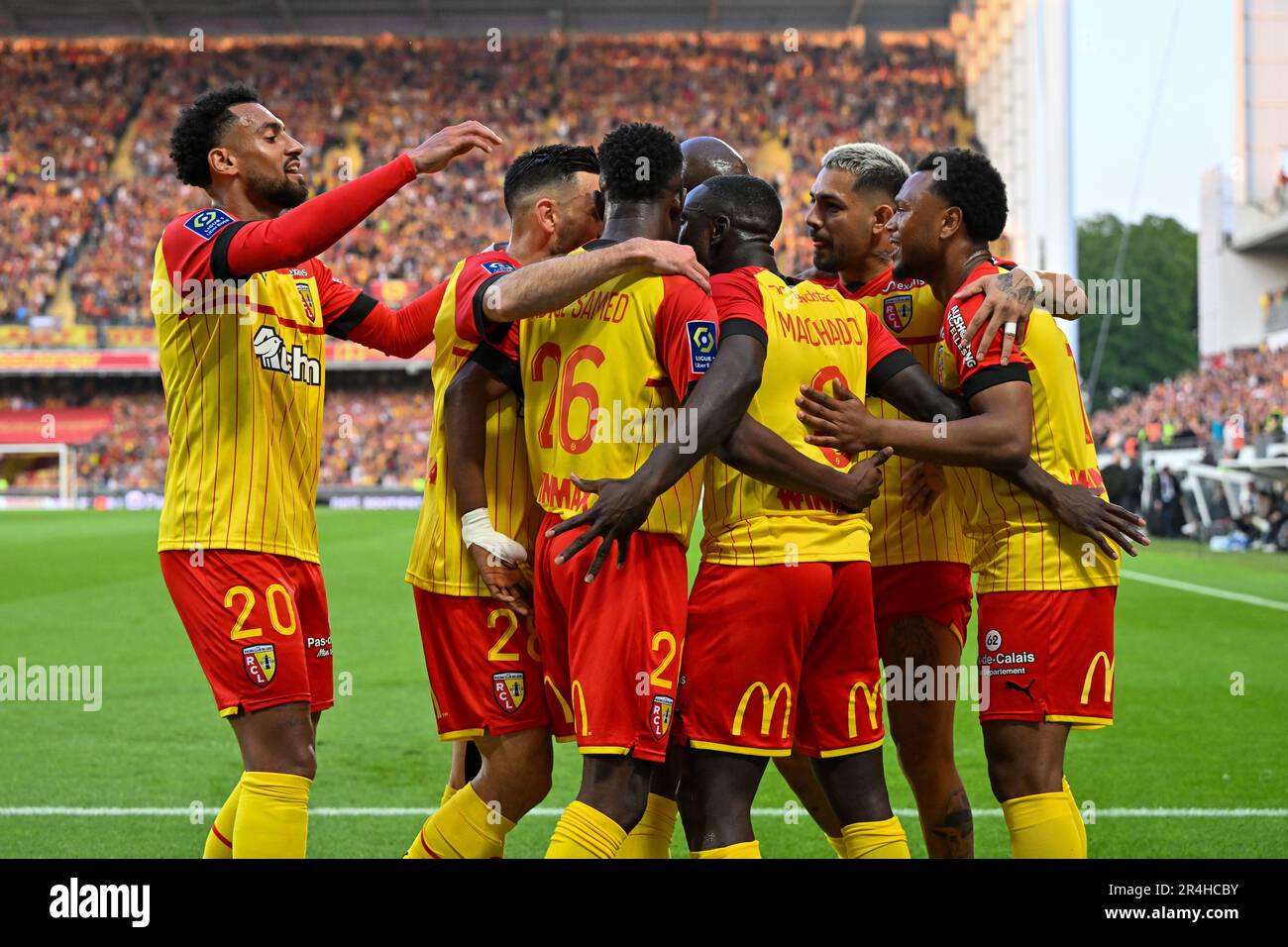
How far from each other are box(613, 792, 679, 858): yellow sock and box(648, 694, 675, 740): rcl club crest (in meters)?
0.70

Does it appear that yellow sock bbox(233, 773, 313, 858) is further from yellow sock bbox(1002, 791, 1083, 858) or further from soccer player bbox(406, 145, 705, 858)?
yellow sock bbox(1002, 791, 1083, 858)

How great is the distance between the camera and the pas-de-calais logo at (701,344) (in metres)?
3.35

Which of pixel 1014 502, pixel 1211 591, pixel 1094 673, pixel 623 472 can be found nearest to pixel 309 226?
pixel 623 472

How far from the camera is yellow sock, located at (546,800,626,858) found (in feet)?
10.6

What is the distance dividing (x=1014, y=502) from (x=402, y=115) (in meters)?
42.9

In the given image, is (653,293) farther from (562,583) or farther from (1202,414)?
(1202,414)

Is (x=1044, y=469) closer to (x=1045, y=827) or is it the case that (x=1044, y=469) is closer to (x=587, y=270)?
(x=1045, y=827)

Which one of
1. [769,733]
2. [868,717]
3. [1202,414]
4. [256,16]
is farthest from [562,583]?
[256,16]

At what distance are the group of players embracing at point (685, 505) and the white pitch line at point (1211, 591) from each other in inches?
427

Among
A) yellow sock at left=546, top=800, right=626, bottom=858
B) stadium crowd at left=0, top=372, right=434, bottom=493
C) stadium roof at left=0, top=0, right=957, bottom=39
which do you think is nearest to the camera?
yellow sock at left=546, top=800, right=626, bottom=858

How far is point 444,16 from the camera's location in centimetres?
4450

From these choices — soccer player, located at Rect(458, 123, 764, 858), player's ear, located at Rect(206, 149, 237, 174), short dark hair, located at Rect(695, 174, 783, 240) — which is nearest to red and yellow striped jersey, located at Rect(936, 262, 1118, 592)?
short dark hair, located at Rect(695, 174, 783, 240)

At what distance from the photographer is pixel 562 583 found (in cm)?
349
